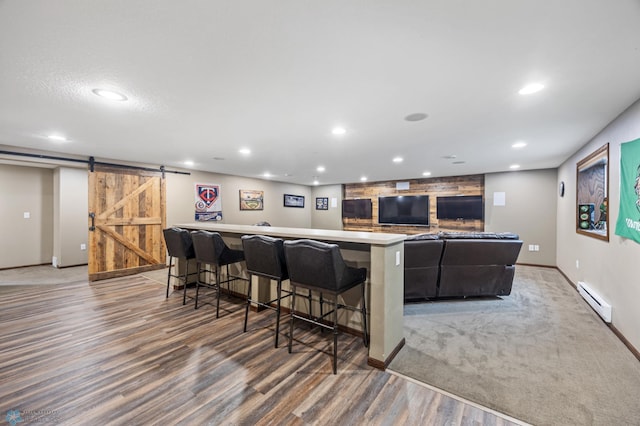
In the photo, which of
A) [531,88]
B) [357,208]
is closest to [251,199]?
[357,208]

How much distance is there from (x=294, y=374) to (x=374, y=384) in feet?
1.97

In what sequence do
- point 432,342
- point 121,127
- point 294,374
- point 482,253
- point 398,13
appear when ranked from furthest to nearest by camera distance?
point 482,253, point 121,127, point 432,342, point 294,374, point 398,13

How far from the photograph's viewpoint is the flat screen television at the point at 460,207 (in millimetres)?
6725

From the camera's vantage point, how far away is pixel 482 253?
3.52m

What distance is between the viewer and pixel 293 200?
9258mm

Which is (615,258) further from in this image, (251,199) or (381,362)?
(251,199)

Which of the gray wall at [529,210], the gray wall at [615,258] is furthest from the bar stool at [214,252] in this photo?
the gray wall at [529,210]

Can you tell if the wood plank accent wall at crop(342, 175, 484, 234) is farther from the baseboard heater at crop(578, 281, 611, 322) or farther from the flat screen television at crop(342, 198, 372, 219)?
the baseboard heater at crop(578, 281, 611, 322)

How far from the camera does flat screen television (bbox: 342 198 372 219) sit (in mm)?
8734

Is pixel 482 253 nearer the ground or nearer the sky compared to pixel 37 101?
nearer the ground

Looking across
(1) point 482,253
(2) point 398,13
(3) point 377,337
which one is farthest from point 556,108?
(3) point 377,337

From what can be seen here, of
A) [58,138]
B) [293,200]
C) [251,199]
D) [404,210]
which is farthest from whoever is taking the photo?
[293,200]

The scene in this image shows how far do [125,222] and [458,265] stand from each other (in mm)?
5857

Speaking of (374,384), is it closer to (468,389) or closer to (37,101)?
(468,389)
